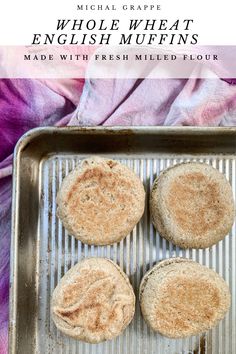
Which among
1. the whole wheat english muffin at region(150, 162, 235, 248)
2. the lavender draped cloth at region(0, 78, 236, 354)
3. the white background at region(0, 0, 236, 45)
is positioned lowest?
the whole wheat english muffin at region(150, 162, 235, 248)

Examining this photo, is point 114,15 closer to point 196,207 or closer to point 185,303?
point 196,207

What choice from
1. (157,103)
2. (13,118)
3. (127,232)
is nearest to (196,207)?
(127,232)

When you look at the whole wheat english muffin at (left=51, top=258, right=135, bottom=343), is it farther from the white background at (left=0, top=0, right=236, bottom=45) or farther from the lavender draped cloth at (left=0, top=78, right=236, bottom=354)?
the white background at (left=0, top=0, right=236, bottom=45)

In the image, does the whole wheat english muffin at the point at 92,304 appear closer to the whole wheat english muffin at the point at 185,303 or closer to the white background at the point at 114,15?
the whole wheat english muffin at the point at 185,303

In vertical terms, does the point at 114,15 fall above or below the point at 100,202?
above

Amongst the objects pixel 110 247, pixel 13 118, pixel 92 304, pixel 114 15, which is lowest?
pixel 92 304

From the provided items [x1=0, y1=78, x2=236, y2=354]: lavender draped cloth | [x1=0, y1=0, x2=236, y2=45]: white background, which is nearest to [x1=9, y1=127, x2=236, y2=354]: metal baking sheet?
[x1=0, y1=78, x2=236, y2=354]: lavender draped cloth
